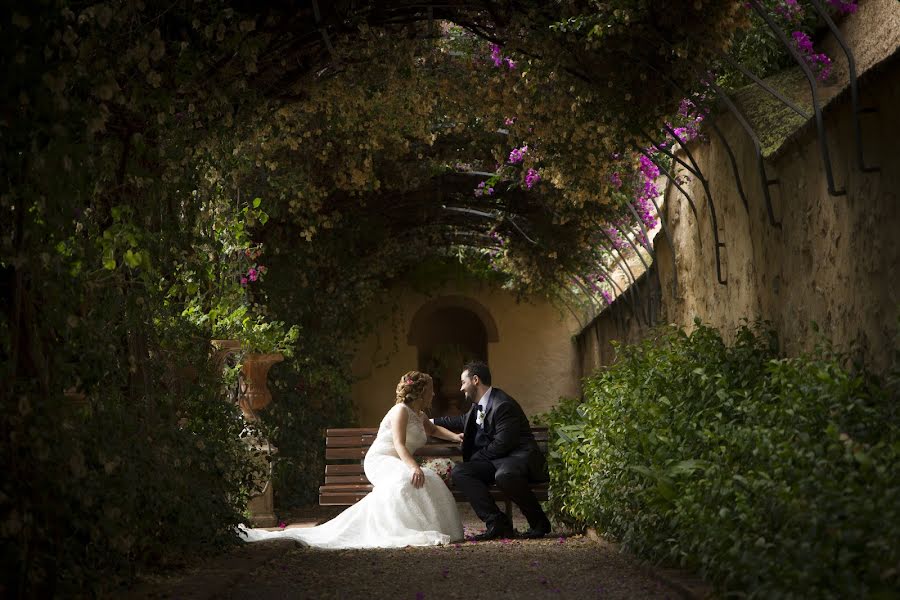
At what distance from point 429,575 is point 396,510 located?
2.00 m

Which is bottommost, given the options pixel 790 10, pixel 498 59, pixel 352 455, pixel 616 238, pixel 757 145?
pixel 352 455

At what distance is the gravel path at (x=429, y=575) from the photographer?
4.27 m

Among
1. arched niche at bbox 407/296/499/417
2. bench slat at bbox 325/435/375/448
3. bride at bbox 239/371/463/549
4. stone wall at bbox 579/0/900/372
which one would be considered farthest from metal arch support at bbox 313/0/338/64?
arched niche at bbox 407/296/499/417

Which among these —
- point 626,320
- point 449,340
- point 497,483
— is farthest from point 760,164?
point 449,340

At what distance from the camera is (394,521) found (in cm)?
706

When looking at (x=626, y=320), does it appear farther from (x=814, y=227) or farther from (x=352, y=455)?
(x=814, y=227)

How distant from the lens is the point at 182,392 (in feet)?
18.8

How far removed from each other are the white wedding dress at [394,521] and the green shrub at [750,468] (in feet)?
4.21

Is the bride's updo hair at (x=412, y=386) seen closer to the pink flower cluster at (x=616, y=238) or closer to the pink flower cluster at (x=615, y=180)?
the pink flower cluster at (x=615, y=180)

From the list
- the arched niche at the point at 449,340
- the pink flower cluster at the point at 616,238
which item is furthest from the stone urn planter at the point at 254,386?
the arched niche at the point at 449,340

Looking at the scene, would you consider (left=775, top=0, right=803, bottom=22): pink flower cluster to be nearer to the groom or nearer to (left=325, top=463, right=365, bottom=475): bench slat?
the groom

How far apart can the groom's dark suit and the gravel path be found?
830mm

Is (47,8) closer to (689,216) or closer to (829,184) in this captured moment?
(829,184)

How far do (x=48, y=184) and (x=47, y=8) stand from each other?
525 millimetres
